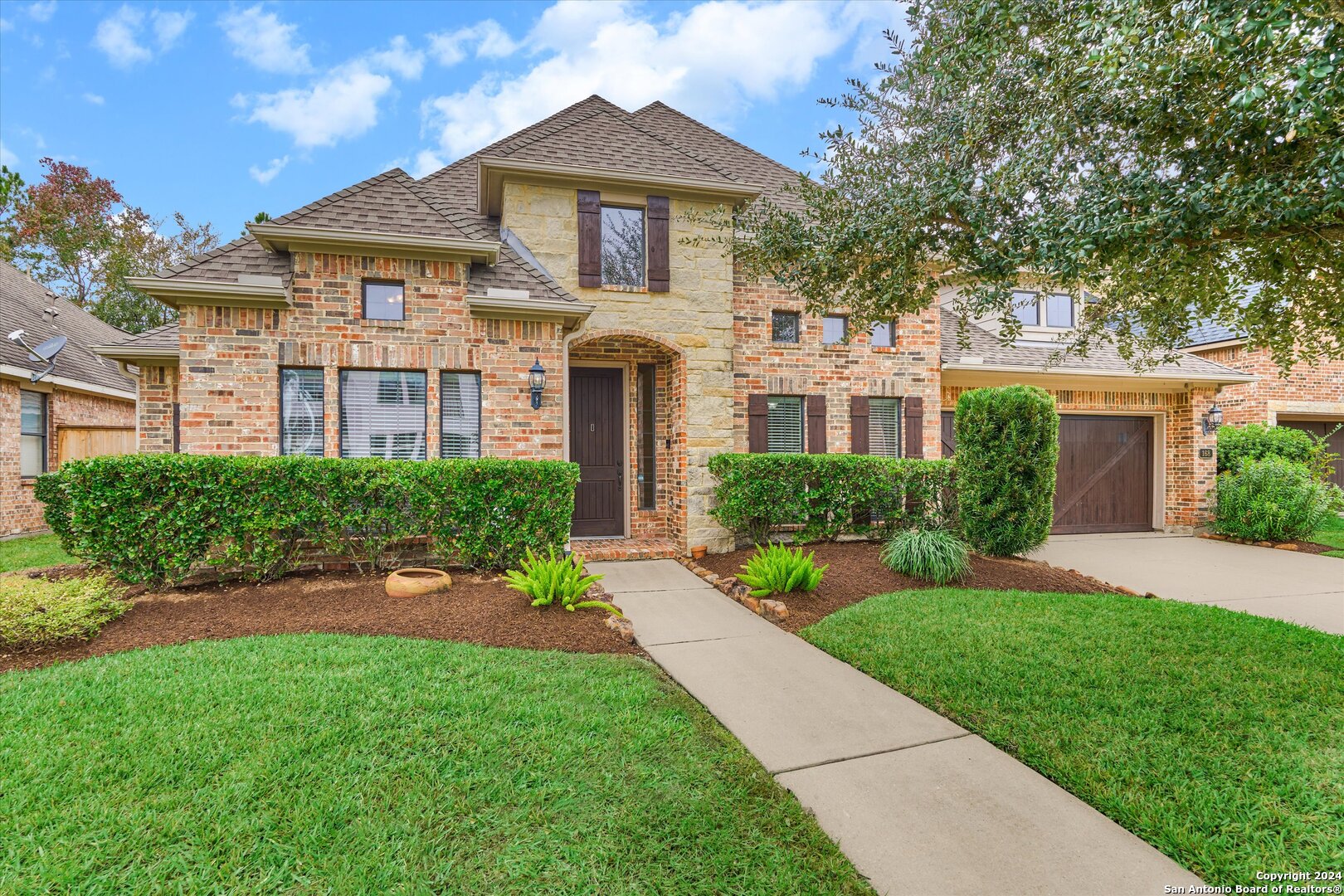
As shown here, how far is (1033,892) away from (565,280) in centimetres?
739

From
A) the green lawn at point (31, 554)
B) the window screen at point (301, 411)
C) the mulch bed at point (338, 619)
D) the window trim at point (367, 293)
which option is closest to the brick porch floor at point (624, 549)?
the mulch bed at point (338, 619)

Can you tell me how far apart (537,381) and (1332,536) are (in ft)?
45.8

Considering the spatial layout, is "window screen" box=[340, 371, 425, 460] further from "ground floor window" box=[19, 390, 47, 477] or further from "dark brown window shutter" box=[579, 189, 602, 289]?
"ground floor window" box=[19, 390, 47, 477]

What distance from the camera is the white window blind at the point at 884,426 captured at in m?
9.46

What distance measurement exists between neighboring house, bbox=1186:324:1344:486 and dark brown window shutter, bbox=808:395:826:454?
29.2ft

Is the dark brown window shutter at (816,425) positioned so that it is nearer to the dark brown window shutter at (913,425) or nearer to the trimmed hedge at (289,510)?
the dark brown window shutter at (913,425)

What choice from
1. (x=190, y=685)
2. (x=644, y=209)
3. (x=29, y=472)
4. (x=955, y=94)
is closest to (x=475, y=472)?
(x=190, y=685)

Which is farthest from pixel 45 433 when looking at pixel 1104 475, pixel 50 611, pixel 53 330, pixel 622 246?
pixel 1104 475

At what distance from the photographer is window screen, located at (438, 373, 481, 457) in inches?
275

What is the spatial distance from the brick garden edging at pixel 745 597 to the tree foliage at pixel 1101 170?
2652 millimetres

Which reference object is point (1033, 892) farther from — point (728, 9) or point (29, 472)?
point (29, 472)

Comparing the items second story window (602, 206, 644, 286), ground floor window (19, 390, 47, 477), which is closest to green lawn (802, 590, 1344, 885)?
second story window (602, 206, 644, 286)

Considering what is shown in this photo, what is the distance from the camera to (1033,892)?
2047 mm

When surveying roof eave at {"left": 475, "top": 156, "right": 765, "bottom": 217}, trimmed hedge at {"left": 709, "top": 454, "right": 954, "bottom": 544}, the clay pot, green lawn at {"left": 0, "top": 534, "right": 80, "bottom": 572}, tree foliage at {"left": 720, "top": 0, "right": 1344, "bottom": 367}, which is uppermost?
roof eave at {"left": 475, "top": 156, "right": 765, "bottom": 217}
